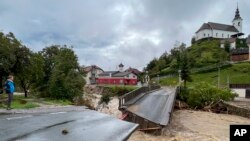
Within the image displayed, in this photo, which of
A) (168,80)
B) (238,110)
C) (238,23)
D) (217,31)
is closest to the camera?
(238,110)

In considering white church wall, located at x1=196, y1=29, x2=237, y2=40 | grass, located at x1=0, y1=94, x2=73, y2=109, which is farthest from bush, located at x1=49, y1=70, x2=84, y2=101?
white church wall, located at x1=196, y1=29, x2=237, y2=40

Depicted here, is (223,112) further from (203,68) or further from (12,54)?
(203,68)

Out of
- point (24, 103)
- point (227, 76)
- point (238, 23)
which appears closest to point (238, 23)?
point (238, 23)

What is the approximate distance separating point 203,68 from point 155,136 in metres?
77.2

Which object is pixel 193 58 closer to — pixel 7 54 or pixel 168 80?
pixel 168 80

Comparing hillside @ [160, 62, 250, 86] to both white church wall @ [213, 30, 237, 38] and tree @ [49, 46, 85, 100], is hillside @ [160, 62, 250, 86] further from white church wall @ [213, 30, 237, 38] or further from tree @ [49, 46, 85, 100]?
white church wall @ [213, 30, 237, 38]

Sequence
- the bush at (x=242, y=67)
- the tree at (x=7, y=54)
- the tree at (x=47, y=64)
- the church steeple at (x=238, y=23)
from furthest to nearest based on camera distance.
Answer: the church steeple at (x=238, y=23) < the bush at (x=242, y=67) < the tree at (x=47, y=64) < the tree at (x=7, y=54)

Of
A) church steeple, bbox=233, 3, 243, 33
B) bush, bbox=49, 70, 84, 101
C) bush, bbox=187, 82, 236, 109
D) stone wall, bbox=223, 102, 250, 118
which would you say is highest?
church steeple, bbox=233, 3, 243, 33

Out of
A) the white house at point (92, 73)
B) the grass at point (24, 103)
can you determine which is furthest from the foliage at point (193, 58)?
the grass at point (24, 103)

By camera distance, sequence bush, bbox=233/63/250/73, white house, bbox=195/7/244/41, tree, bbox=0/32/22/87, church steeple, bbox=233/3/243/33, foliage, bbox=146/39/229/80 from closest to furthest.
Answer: tree, bbox=0/32/22/87, bush, bbox=233/63/250/73, foliage, bbox=146/39/229/80, white house, bbox=195/7/244/41, church steeple, bbox=233/3/243/33

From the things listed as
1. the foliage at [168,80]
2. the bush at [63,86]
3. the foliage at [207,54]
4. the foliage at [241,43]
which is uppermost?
the foliage at [241,43]

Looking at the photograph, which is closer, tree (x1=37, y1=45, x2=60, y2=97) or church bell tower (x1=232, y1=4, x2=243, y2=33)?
tree (x1=37, y1=45, x2=60, y2=97)

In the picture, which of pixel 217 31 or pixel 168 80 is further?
pixel 217 31

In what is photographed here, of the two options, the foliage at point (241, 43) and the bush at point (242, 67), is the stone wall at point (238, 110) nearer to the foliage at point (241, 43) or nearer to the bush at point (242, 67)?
the bush at point (242, 67)
